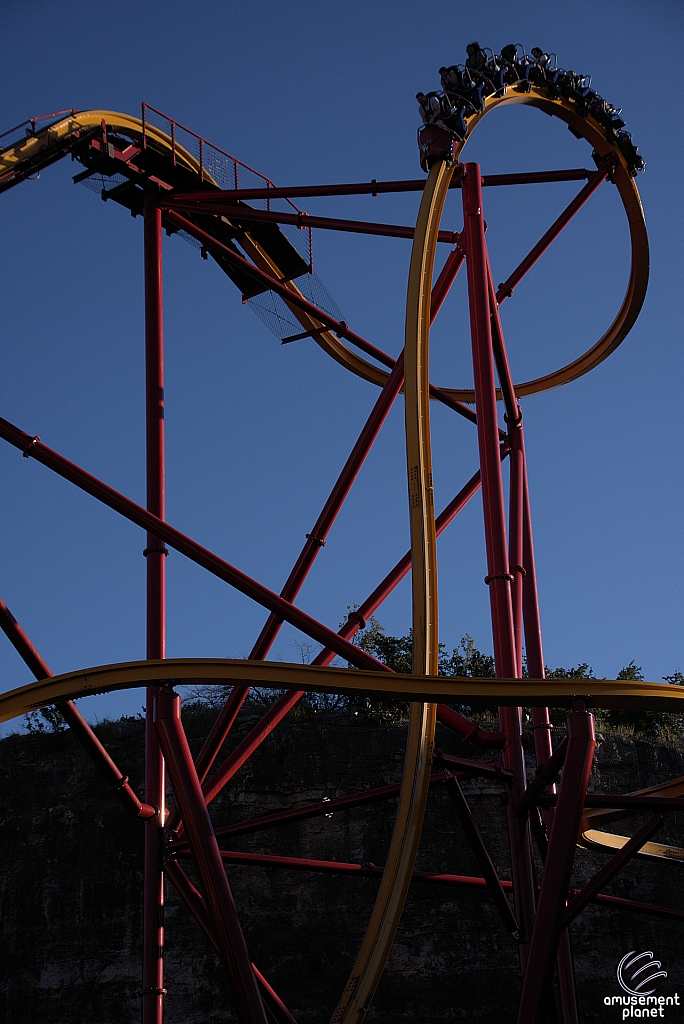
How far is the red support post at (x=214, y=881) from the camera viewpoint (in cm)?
630

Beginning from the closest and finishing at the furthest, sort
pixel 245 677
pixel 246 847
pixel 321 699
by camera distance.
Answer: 1. pixel 245 677
2. pixel 246 847
3. pixel 321 699

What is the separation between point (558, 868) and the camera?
628 cm

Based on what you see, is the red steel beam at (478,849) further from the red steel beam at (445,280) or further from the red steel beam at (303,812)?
the red steel beam at (445,280)

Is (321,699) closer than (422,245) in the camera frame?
No

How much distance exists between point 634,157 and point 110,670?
840cm

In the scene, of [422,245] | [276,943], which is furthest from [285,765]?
[422,245]

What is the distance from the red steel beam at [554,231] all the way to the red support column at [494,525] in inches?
64.5

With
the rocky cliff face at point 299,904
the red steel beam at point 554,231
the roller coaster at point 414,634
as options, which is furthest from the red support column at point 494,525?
the rocky cliff face at point 299,904

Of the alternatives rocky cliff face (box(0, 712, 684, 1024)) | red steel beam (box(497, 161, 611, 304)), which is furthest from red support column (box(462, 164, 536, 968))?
rocky cliff face (box(0, 712, 684, 1024))

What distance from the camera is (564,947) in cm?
885

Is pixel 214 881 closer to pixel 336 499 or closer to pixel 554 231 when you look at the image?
pixel 336 499

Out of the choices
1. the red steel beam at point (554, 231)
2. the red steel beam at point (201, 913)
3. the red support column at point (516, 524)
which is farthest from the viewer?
the red steel beam at point (554, 231)

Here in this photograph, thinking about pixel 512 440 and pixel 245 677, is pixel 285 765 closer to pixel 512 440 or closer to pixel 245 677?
pixel 512 440

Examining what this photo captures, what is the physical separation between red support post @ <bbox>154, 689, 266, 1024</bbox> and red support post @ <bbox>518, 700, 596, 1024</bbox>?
159 cm
